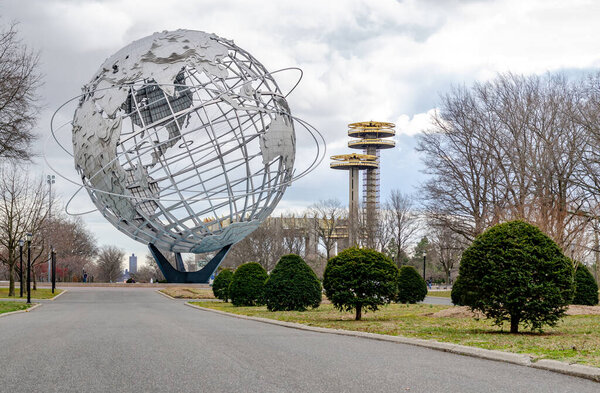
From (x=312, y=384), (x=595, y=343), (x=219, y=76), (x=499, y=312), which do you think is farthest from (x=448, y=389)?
(x=219, y=76)

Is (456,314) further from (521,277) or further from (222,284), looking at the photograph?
(222,284)

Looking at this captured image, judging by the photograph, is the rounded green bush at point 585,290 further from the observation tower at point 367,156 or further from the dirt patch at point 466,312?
the observation tower at point 367,156

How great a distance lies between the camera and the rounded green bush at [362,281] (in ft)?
58.3

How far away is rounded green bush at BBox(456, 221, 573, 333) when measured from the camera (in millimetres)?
13000

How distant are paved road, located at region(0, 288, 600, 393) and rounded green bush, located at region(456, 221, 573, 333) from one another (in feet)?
10.1

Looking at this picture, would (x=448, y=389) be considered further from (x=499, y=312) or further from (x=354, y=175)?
(x=354, y=175)

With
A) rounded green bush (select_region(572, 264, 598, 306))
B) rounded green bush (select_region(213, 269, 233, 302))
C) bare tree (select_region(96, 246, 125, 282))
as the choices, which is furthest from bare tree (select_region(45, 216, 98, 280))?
rounded green bush (select_region(572, 264, 598, 306))

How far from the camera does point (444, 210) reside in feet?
119

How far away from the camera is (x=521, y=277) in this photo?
1298cm

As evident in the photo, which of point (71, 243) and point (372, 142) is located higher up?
point (372, 142)

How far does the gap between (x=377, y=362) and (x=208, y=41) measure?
26.9 m

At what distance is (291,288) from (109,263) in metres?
85.3

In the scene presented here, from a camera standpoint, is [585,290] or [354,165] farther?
[354,165]

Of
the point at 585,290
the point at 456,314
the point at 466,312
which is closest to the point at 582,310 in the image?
the point at 585,290
